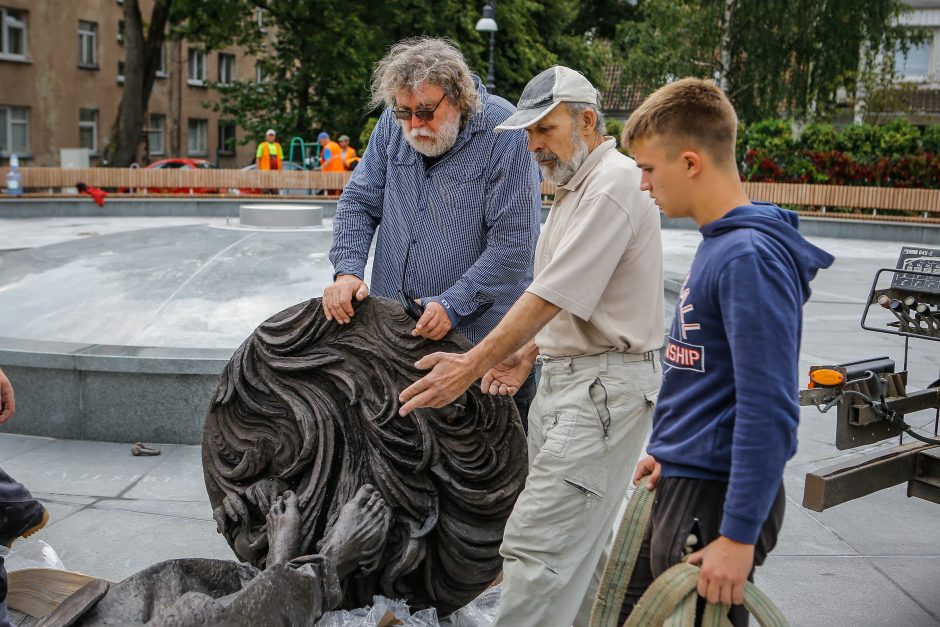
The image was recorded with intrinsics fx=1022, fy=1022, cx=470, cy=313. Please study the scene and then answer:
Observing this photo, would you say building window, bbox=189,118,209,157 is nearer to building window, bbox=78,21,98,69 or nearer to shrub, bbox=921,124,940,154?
building window, bbox=78,21,98,69

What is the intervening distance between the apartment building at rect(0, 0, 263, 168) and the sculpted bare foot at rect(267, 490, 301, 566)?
2994cm

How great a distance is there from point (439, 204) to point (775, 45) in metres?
27.6

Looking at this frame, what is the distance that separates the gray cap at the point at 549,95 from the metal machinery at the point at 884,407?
1.25m

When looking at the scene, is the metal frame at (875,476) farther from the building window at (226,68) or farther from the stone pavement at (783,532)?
the building window at (226,68)

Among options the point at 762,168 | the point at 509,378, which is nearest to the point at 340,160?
the point at 762,168

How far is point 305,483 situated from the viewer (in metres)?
3.29

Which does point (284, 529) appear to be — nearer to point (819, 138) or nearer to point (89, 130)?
point (819, 138)

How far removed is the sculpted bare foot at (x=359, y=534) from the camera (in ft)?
9.98

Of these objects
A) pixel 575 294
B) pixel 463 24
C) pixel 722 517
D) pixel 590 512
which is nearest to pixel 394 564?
pixel 590 512

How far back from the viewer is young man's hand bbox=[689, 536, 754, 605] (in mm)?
2035

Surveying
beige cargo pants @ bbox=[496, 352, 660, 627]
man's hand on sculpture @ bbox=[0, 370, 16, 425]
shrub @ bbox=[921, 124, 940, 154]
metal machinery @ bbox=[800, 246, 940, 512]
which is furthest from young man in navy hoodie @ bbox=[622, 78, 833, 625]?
shrub @ bbox=[921, 124, 940, 154]

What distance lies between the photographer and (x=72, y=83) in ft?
110

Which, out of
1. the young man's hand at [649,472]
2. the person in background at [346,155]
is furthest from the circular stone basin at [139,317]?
the person in background at [346,155]

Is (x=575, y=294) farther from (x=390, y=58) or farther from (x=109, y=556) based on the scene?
(x=109, y=556)
